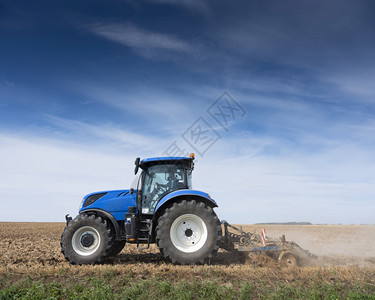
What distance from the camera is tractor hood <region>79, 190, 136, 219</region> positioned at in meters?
8.41

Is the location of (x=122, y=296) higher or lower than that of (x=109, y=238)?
lower

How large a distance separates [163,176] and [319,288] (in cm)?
456

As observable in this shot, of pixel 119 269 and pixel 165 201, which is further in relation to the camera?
pixel 165 201

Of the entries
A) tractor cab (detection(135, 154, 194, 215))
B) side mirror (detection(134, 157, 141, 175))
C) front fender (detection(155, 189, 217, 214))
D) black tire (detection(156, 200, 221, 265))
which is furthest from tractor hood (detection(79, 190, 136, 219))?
black tire (detection(156, 200, 221, 265))

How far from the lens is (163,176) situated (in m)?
8.45

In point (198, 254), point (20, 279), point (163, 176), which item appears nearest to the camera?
point (20, 279)

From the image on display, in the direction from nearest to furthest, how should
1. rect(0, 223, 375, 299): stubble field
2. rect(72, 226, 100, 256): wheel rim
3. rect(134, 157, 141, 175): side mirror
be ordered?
rect(0, 223, 375, 299): stubble field → rect(72, 226, 100, 256): wheel rim → rect(134, 157, 141, 175): side mirror

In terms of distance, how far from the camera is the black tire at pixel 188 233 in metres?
7.45

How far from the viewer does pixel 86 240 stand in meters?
7.98

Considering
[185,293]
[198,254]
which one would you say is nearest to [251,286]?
[185,293]

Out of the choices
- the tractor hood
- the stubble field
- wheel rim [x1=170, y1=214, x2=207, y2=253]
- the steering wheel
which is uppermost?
the steering wheel

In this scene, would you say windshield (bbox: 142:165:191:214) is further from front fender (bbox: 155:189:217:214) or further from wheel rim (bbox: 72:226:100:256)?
wheel rim (bbox: 72:226:100:256)

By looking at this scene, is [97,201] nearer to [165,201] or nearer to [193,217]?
[165,201]

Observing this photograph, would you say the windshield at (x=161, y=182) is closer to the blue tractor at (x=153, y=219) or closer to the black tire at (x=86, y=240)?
the blue tractor at (x=153, y=219)
